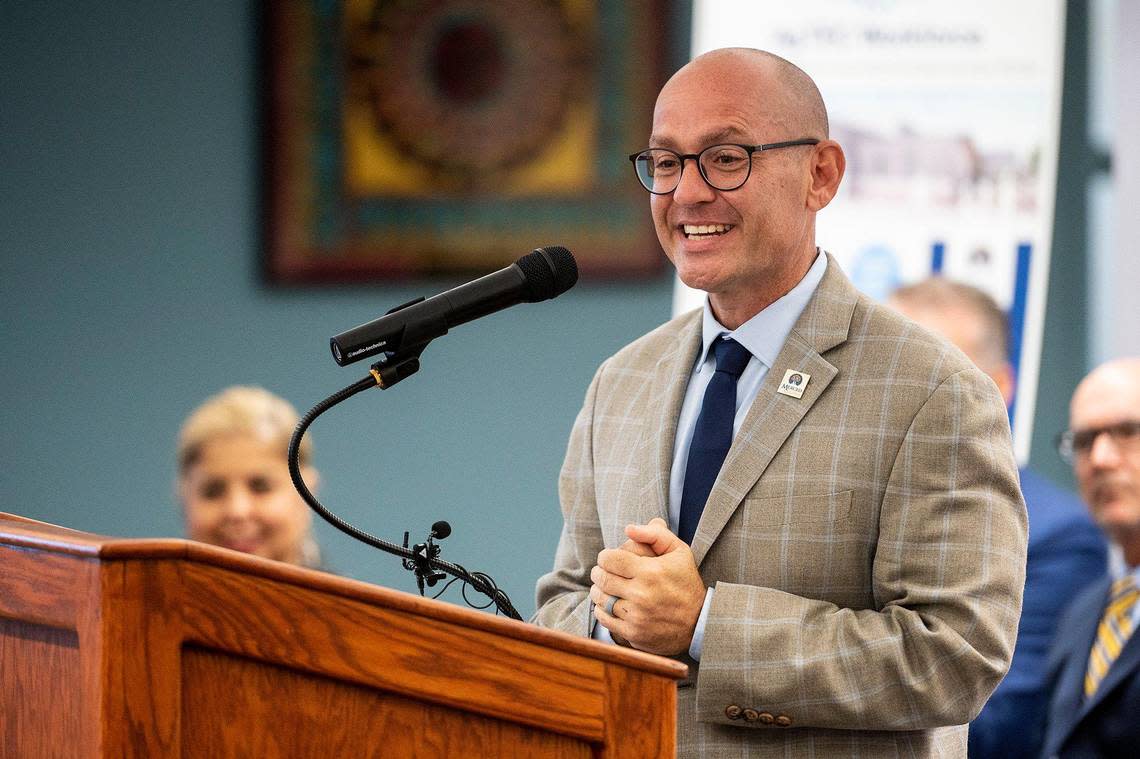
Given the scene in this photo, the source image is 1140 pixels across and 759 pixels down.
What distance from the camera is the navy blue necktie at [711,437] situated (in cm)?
166

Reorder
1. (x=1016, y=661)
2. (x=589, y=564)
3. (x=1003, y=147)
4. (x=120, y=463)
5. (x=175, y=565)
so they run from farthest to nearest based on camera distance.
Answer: (x=120, y=463), (x=1003, y=147), (x=1016, y=661), (x=589, y=564), (x=175, y=565)

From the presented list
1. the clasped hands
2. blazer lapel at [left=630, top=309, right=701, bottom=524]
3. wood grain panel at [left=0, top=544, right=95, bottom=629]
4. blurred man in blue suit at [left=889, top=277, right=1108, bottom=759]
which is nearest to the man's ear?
blazer lapel at [left=630, top=309, right=701, bottom=524]

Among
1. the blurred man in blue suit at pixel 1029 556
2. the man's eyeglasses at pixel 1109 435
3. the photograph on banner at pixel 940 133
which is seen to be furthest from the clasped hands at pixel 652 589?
the photograph on banner at pixel 940 133

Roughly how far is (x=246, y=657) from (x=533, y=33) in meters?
3.01

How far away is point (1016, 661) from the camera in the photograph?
321cm

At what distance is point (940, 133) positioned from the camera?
147 inches

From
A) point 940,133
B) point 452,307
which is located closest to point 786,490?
point 452,307

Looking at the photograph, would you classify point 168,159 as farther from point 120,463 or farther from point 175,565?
point 175,565

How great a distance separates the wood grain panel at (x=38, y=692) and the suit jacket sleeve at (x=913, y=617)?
686 millimetres

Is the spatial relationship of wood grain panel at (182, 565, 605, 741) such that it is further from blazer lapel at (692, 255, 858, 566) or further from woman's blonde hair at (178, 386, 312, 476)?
woman's blonde hair at (178, 386, 312, 476)

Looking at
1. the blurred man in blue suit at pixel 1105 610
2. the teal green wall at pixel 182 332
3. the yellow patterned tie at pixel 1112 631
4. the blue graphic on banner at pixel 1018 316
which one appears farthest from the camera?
the teal green wall at pixel 182 332

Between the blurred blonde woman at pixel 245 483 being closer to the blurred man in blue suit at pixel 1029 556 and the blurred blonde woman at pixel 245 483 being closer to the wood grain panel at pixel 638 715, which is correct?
the blurred man in blue suit at pixel 1029 556

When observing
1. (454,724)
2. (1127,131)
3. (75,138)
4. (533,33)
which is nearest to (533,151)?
(533,33)

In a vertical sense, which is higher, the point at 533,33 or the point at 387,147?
the point at 533,33
